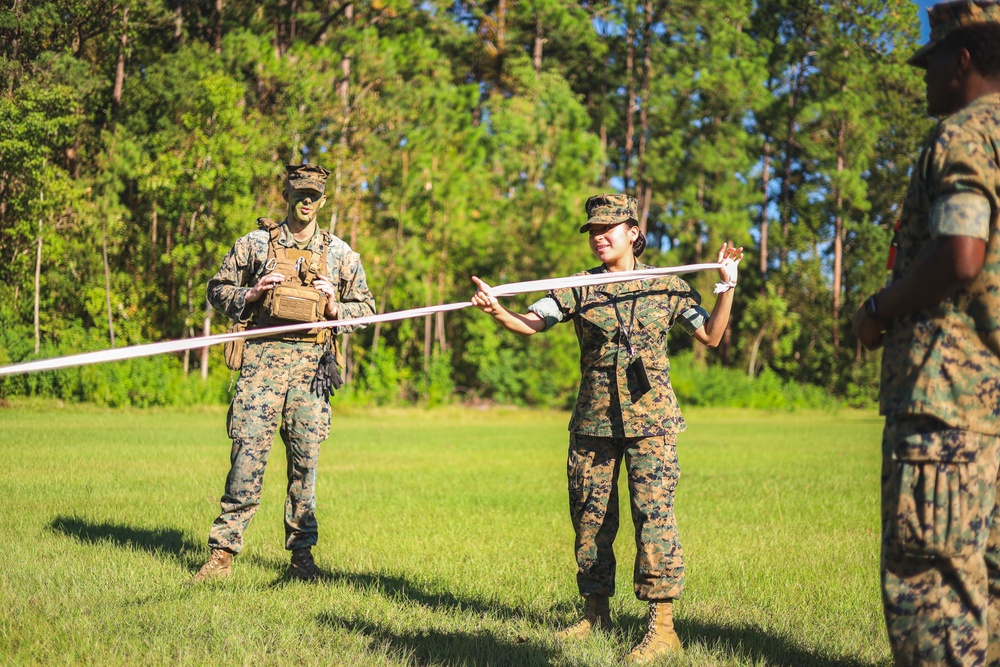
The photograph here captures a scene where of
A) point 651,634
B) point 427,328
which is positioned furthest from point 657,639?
point 427,328

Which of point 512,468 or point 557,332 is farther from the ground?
point 557,332

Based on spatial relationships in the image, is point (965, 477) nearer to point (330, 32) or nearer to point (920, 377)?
point (920, 377)

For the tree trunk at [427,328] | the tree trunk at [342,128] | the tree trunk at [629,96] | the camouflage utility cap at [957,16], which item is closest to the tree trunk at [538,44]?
the tree trunk at [629,96]

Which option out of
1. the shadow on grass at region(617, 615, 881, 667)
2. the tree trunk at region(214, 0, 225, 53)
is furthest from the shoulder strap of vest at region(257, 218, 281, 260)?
the tree trunk at region(214, 0, 225, 53)

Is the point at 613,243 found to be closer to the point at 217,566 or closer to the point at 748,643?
the point at 748,643

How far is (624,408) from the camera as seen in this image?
5273 mm

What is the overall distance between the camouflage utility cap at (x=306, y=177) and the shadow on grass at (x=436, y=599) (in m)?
2.90

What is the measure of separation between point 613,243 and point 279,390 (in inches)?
113

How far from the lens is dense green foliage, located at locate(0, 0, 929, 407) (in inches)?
968

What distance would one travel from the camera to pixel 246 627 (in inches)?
209

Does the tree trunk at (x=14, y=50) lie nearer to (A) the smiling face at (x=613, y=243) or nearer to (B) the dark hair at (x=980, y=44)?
(A) the smiling face at (x=613, y=243)

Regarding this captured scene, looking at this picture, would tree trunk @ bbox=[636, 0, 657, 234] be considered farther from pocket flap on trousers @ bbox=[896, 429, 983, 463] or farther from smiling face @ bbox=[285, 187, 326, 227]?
pocket flap on trousers @ bbox=[896, 429, 983, 463]

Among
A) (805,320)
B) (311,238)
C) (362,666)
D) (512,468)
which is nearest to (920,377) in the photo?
(362,666)

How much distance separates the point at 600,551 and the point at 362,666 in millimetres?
1496
